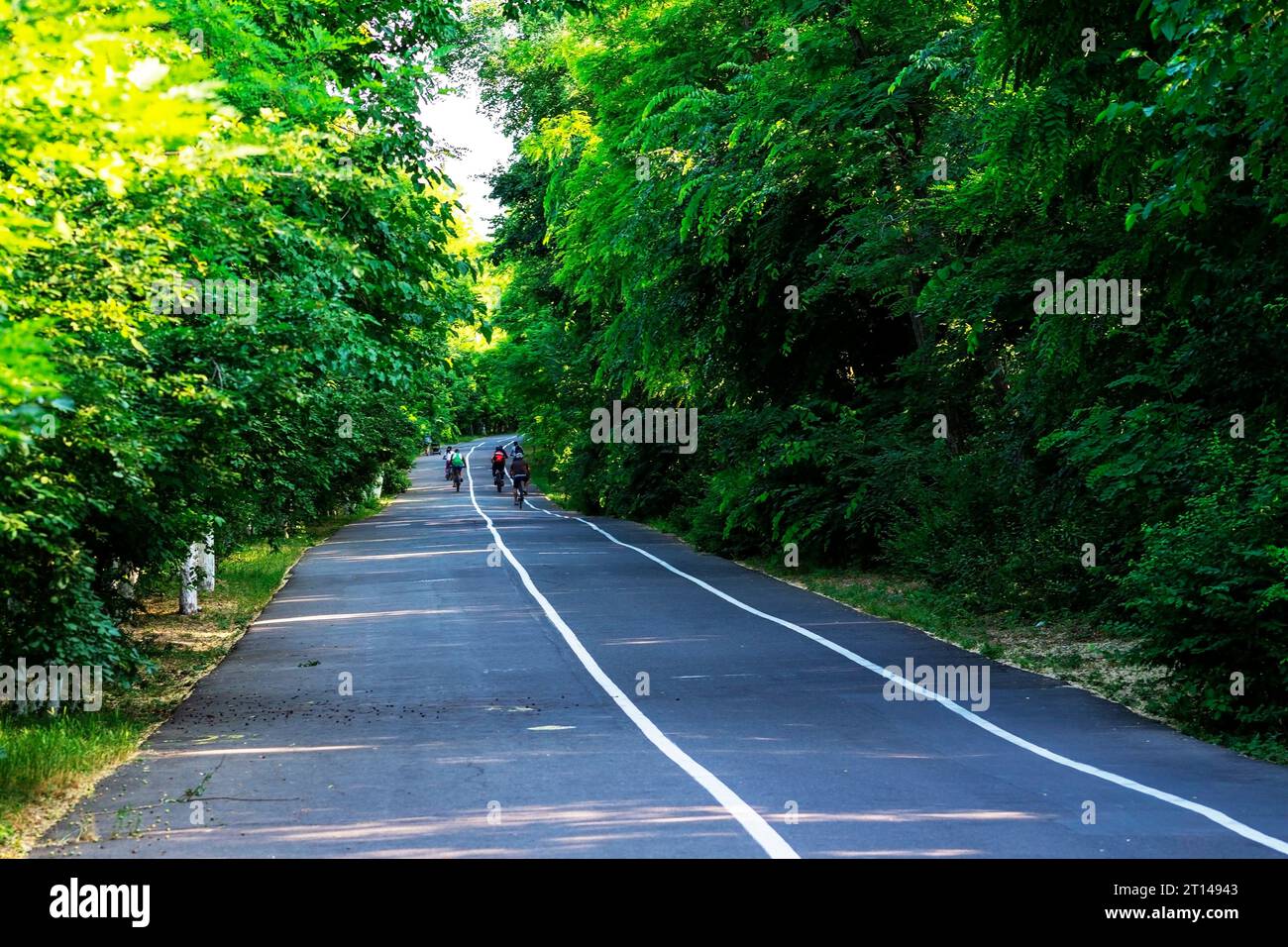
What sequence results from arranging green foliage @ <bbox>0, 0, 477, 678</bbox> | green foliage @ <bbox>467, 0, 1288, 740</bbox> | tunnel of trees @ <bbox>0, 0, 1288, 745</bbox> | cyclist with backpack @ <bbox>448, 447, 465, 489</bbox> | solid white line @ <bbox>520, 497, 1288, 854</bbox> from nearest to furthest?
green foliage @ <bbox>0, 0, 477, 678</bbox>, solid white line @ <bbox>520, 497, 1288, 854</bbox>, tunnel of trees @ <bbox>0, 0, 1288, 745</bbox>, green foliage @ <bbox>467, 0, 1288, 740</bbox>, cyclist with backpack @ <bbox>448, 447, 465, 489</bbox>

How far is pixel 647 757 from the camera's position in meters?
11.1

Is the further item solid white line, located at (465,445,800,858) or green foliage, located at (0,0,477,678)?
solid white line, located at (465,445,800,858)

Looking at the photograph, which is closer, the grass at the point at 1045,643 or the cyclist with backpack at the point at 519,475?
the grass at the point at 1045,643

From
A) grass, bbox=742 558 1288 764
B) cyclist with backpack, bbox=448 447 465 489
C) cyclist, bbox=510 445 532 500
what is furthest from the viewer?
cyclist with backpack, bbox=448 447 465 489

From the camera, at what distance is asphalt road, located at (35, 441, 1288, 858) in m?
8.38

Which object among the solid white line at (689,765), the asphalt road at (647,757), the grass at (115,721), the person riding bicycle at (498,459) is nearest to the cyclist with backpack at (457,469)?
the person riding bicycle at (498,459)

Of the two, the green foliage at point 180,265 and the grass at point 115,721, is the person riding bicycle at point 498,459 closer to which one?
the grass at point 115,721

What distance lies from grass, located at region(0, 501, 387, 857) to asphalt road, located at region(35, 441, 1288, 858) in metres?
0.22

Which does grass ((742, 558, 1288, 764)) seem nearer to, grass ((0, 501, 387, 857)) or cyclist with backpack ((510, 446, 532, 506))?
grass ((0, 501, 387, 857))

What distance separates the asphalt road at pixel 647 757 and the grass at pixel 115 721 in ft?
0.73

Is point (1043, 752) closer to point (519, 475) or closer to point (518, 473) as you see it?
point (519, 475)

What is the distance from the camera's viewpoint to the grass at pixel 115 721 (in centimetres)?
972

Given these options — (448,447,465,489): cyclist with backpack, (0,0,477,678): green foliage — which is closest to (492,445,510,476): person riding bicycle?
(448,447,465,489): cyclist with backpack

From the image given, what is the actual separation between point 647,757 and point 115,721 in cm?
503
